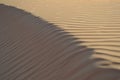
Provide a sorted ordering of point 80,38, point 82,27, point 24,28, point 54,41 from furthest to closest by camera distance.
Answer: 1. point 24,28
2. point 82,27
3. point 54,41
4. point 80,38

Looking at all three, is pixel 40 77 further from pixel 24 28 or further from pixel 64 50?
pixel 24 28

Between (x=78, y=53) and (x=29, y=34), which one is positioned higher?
(x=78, y=53)

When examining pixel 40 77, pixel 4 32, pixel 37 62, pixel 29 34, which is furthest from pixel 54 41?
pixel 4 32

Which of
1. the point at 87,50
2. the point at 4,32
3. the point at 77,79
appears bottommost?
the point at 4,32

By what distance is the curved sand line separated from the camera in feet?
10.1

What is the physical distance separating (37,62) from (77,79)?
1134mm

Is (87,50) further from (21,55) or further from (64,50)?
(21,55)

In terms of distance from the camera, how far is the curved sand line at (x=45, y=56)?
307cm

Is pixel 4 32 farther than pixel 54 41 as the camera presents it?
Yes

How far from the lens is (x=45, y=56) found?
158 inches

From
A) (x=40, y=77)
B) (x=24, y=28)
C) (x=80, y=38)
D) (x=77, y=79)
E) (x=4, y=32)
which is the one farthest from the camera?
(x=4, y=32)

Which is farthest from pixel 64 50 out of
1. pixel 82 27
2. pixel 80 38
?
pixel 82 27

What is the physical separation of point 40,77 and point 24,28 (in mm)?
2335

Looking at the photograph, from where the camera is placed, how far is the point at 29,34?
5.27m
